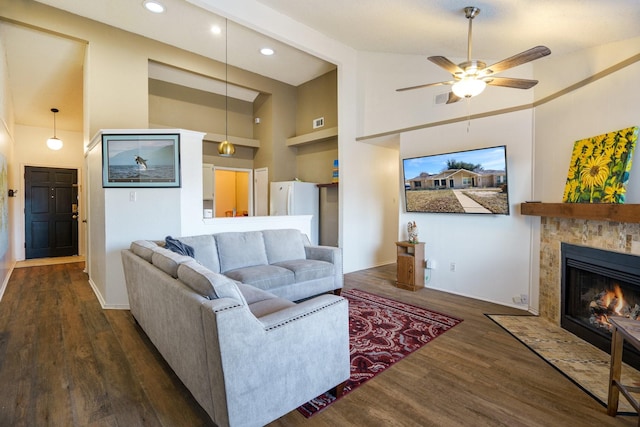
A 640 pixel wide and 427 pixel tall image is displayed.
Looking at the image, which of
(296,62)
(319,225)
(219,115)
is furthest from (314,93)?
(319,225)

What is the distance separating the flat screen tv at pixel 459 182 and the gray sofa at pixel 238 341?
9.15ft

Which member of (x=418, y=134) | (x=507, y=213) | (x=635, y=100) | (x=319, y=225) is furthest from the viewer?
(x=319, y=225)

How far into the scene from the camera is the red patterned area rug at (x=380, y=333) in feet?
7.50

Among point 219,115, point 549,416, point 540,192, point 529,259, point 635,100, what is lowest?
point 549,416

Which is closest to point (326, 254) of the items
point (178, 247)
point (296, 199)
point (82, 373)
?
point (178, 247)

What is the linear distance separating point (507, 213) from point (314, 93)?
187 inches

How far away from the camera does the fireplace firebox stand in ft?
8.14

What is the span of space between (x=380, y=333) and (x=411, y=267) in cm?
167

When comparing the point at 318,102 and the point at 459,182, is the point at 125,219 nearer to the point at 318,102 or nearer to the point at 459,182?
the point at 459,182

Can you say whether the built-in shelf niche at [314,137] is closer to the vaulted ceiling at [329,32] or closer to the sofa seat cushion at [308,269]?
the vaulted ceiling at [329,32]

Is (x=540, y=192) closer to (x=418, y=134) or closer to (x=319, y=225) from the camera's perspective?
(x=418, y=134)

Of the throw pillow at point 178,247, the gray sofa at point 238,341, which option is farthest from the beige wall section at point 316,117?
the gray sofa at point 238,341

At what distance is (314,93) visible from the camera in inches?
269

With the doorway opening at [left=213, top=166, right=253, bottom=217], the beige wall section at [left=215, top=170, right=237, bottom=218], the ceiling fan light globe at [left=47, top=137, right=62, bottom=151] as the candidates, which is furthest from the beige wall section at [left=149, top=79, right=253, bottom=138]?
the ceiling fan light globe at [left=47, top=137, right=62, bottom=151]
